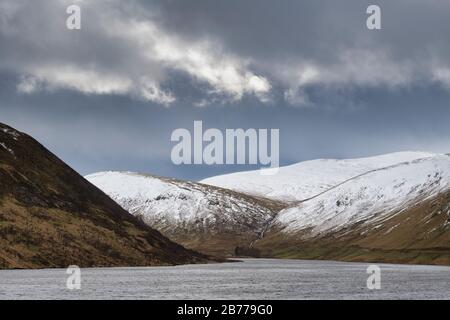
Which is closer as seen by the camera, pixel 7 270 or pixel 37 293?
pixel 37 293
